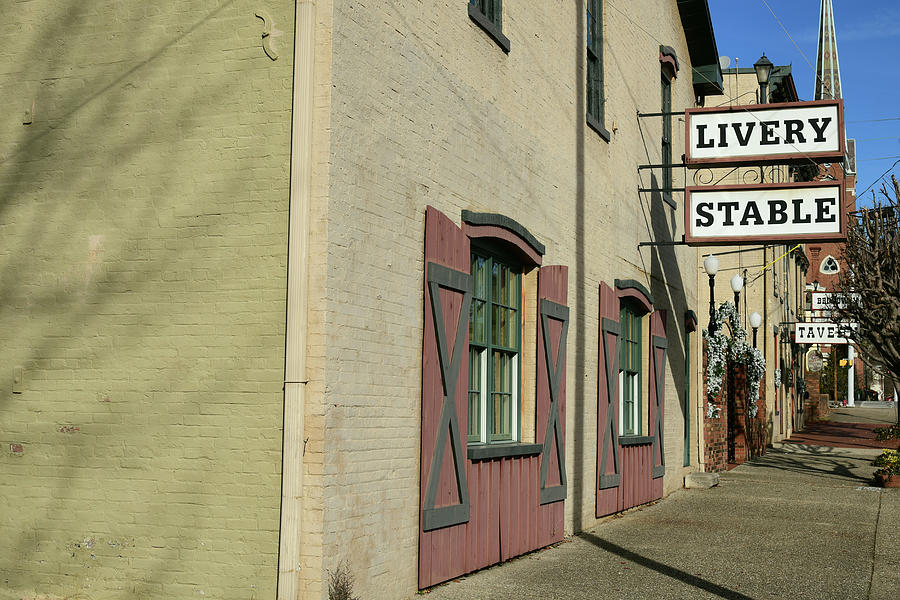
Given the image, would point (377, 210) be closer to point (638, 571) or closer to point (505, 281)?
point (505, 281)

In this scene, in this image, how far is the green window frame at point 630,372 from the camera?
15.3m

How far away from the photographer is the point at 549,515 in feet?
37.2

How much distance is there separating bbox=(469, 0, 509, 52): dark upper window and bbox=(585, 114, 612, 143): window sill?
330 cm

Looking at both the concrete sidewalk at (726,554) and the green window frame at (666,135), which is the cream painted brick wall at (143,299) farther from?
the green window frame at (666,135)

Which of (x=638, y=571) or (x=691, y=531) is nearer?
(x=638, y=571)

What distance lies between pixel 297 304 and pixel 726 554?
6416 mm

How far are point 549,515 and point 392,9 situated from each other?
5.94 metres

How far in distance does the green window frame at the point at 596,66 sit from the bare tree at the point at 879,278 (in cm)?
1094

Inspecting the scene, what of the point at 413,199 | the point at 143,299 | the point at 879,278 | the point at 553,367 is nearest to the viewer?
the point at 143,299

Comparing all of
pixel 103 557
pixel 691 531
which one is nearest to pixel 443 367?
pixel 103 557

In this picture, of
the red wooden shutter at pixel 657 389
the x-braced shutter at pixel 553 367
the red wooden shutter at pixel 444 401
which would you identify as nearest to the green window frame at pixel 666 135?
the red wooden shutter at pixel 657 389

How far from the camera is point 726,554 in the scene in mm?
11047

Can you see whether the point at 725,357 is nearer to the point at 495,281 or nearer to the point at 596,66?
the point at 596,66

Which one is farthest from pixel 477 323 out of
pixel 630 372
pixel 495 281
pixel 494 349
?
pixel 630 372
